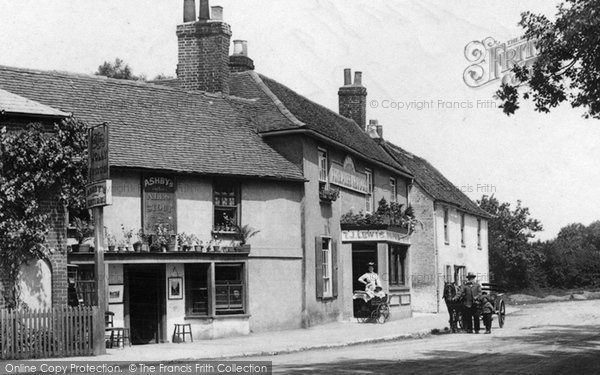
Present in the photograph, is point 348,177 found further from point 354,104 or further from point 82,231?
point 82,231

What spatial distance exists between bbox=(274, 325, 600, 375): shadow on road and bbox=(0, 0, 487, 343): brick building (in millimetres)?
8044

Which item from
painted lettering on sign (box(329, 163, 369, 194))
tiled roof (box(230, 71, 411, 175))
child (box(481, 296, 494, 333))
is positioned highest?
tiled roof (box(230, 71, 411, 175))

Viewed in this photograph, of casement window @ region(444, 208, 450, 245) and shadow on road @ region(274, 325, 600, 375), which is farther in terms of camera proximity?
casement window @ region(444, 208, 450, 245)

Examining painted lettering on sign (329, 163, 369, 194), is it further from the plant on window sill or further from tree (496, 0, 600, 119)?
tree (496, 0, 600, 119)

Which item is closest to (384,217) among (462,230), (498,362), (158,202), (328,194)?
(328,194)

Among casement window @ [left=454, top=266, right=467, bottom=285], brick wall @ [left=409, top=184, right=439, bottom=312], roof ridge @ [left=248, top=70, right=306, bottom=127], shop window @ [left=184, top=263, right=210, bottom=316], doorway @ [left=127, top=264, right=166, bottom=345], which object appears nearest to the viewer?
doorway @ [left=127, top=264, right=166, bottom=345]

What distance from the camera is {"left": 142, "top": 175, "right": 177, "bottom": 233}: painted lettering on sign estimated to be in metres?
24.8

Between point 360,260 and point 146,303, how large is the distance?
10259 mm

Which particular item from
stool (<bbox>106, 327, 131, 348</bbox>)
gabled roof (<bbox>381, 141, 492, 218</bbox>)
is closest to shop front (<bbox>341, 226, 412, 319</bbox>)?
gabled roof (<bbox>381, 141, 492, 218</bbox>)

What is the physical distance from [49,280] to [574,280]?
159 feet

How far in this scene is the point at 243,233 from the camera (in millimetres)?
26766

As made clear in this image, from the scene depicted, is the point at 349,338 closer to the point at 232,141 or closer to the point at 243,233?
the point at 243,233

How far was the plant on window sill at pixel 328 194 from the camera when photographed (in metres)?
30.2

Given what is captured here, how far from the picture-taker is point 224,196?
26.9 m
